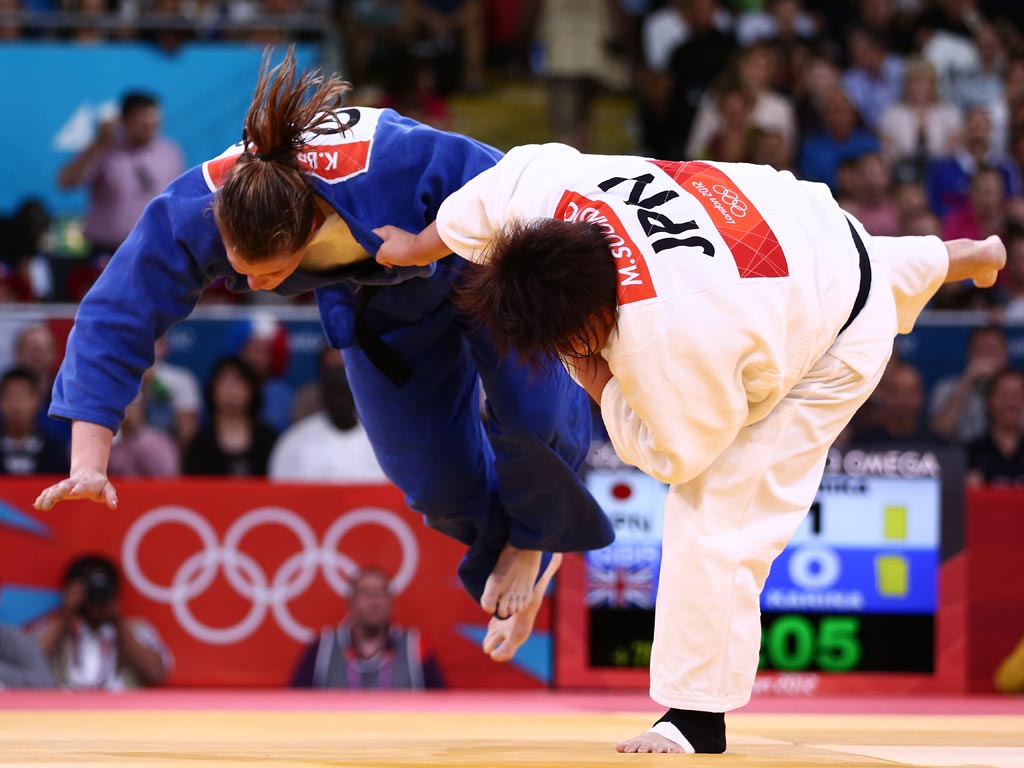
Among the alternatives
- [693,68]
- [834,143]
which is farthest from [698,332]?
[693,68]

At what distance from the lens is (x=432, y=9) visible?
36.7 ft

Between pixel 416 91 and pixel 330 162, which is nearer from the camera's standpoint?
pixel 330 162

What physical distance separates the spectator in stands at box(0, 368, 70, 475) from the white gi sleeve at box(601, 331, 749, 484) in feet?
14.7

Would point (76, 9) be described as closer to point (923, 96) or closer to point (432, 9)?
point (432, 9)

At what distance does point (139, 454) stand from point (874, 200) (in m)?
4.76

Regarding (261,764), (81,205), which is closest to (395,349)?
(261,764)

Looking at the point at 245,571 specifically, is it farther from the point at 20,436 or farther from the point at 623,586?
the point at 623,586

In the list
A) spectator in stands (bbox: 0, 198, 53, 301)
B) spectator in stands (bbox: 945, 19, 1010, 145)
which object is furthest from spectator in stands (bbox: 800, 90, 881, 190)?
spectator in stands (bbox: 0, 198, 53, 301)

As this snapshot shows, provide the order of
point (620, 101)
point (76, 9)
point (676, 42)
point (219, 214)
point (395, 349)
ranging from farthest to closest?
point (620, 101) < point (676, 42) < point (76, 9) < point (395, 349) < point (219, 214)

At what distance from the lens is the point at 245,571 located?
6195 mm

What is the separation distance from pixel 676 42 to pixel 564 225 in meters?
8.06

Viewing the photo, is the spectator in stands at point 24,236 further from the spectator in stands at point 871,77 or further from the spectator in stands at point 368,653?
the spectator in stands at point 871,77

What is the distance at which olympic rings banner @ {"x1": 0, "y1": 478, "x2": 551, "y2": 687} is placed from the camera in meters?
6.16

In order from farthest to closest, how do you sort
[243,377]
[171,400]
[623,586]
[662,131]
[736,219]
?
[662,131] → [171,400] → [243,377] → [623,586] → [736,219]
